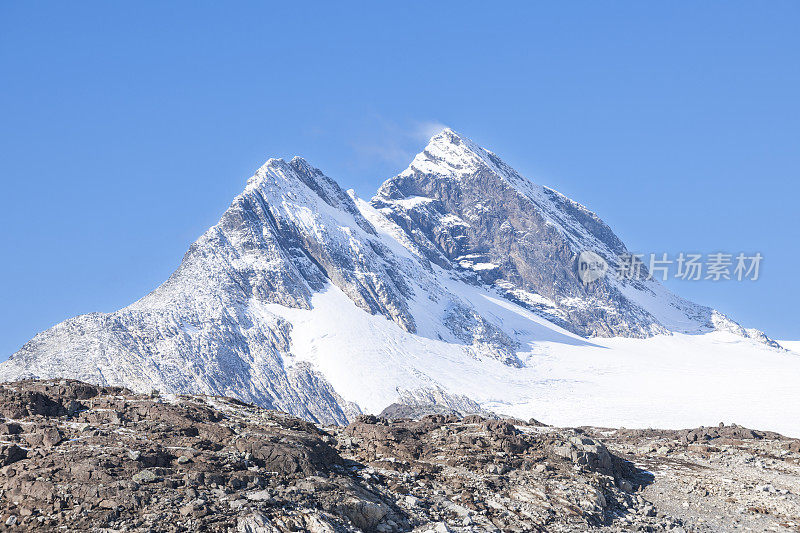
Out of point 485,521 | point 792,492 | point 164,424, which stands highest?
point 792,492

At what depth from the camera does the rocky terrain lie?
102 feet

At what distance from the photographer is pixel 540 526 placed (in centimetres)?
3709

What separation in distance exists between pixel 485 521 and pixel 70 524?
1739 centimetres

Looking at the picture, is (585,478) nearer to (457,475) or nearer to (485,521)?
(457,475)

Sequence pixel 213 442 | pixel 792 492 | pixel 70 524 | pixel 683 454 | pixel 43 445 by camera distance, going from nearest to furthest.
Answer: pixel 70 524 → pixel 43 445 → pixel 213 442 → pixel 792 492 → pixel 683 454

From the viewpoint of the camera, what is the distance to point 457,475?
42.3 meters

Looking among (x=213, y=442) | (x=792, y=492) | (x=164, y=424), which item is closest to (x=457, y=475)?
(x=213, y=442)

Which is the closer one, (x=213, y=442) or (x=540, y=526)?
(x=540, y=526)

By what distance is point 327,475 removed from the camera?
37.2 meters

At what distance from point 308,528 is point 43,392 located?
22.0 m

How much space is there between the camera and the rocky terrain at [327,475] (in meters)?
31.0

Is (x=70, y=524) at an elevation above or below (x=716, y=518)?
below

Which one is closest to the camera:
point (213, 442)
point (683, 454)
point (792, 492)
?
point (213, 442)

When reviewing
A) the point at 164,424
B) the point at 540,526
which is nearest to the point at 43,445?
the point at 164,424
